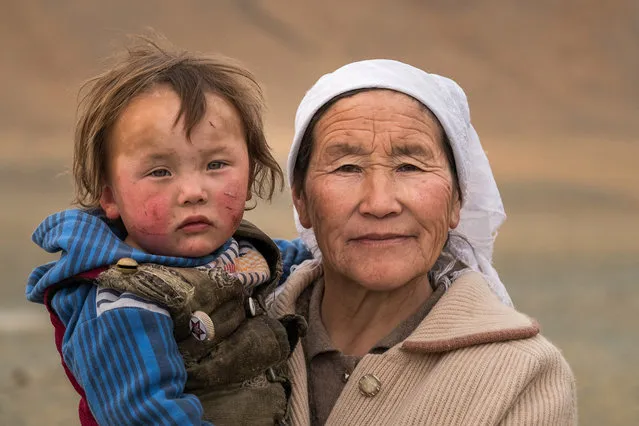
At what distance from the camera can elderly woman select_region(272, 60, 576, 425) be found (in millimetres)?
2510

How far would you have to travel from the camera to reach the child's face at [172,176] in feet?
8.16

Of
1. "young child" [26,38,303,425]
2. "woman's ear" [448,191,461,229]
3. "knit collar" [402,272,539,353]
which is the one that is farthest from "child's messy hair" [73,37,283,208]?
"knit collar" [402,272,539,353]

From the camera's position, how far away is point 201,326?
7.83 ft

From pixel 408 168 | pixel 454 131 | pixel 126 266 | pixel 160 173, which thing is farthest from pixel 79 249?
pixel 454 131

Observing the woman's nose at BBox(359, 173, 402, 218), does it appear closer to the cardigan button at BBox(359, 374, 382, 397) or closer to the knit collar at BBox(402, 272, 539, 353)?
the knit collar at BBox(402, 272, 539, 353)

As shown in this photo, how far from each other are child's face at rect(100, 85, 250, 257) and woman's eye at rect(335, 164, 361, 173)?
39 centimetres

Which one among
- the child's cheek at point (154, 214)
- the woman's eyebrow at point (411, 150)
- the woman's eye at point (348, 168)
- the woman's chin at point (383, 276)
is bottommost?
the woman's chin at point (383, 276)

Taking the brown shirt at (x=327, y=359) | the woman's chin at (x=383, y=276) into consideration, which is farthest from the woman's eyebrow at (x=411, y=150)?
the brown shirt at (x=327, y=359)

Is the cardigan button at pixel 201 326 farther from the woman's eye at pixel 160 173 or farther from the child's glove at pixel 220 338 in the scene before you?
the woman's eye at pixel 160 173

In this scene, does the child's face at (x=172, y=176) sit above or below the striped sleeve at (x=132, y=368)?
above

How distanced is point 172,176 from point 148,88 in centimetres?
26

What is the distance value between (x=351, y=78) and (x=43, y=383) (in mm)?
5165

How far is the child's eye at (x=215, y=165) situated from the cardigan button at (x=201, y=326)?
0.41 meters

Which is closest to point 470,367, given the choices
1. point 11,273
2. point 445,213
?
point 445,213
